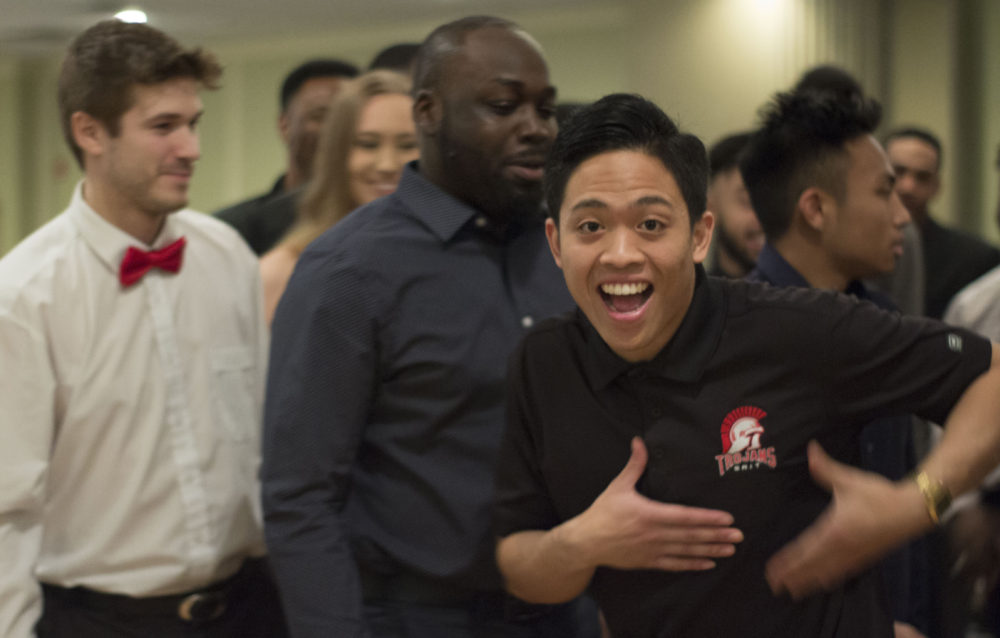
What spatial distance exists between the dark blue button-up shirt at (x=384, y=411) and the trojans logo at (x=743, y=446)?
1.63ft

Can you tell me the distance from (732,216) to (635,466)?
2.27 meters

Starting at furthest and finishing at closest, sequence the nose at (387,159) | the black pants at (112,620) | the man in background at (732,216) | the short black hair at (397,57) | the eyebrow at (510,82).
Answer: the short black hair at (397,57) < the man in background at (732,216) < the nose at (387,159) < the black pants at (112,620) < the eyebrow at (510,82)

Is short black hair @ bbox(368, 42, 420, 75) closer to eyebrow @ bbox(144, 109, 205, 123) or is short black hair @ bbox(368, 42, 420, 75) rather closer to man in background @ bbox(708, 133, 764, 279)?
man in background @ bbox(708, 133, 764, 279)

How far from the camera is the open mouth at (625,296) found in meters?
1.56

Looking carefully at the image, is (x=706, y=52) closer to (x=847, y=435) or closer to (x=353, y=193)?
(x=353, y=193)

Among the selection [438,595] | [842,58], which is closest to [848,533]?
[438,595]

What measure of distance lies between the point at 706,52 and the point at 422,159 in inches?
206

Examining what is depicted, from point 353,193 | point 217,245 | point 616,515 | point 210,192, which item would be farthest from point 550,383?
point 210,192

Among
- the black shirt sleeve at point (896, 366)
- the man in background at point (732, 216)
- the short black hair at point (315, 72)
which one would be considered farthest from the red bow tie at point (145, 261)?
the short black hair at point (315, 72)

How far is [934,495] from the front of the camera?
1.49 m

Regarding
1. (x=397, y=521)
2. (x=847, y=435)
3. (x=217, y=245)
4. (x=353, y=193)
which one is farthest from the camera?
(x=353, y=193)

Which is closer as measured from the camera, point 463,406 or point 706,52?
point 463,406

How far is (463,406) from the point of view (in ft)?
6.26

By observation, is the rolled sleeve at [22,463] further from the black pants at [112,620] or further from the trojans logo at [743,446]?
the trojans logo at [743,446]
